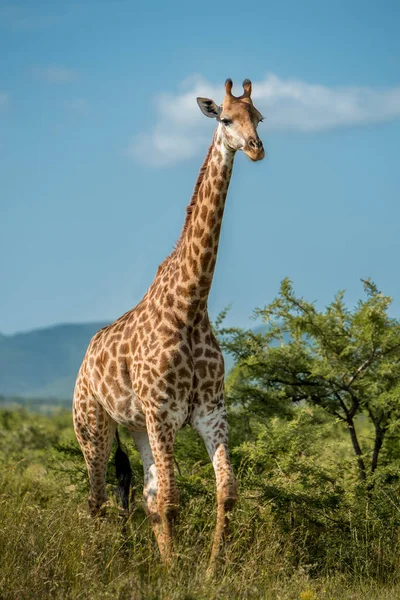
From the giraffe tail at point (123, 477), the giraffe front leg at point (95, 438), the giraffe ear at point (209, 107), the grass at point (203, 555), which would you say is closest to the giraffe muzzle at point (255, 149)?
the giraffe ear at point (209, 107)

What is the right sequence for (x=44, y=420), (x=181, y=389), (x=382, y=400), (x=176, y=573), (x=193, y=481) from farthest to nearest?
(x=44, y=420), (x=382, y=400), (x=193, y=481), (x=181, y=389), (x=176, y=573)

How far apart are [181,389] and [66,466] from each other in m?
4.26

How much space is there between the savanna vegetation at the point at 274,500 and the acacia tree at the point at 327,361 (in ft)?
0.05

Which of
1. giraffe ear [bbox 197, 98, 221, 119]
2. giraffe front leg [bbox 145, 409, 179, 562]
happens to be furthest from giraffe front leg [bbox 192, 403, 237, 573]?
giraffe ear [bbox 197, 98, 221, 119]

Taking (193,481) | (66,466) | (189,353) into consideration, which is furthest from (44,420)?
(189,353)

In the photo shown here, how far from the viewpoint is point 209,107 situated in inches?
285

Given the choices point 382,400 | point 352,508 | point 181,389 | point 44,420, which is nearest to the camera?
point 181,389

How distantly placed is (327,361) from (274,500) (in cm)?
233

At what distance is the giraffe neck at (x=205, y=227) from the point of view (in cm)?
724

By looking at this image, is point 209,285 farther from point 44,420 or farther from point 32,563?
point 44,420

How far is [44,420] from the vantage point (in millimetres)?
23125

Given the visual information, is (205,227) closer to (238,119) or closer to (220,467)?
(238,119)

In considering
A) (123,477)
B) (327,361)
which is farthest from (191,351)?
(327,361)

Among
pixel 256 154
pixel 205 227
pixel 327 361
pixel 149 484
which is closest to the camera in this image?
pixel 256 154
